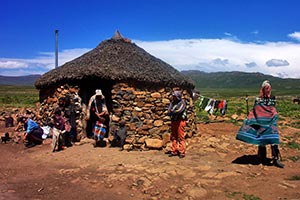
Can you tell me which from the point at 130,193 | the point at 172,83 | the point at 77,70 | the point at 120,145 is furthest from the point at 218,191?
the point at 77,70

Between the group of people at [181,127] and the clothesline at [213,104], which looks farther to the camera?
the clothesline at [213,104]

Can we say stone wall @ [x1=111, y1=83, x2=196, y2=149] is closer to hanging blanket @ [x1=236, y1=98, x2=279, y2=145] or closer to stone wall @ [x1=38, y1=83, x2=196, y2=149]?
stone wall @ [x1=38, y1=83, x2=196, y2=149]

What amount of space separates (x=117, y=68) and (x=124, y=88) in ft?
2.38

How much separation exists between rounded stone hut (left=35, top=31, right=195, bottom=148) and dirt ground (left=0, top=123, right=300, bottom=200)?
1051mm

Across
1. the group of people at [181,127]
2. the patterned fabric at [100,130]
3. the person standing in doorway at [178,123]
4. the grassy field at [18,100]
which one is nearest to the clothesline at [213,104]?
the group of people at [181,127]

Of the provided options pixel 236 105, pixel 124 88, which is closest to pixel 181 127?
pixel 124 88

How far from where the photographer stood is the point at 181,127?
28.4ft

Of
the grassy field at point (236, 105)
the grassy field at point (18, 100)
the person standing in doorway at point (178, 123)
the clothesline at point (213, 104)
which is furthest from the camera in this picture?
the grassy field at point (18, 100)

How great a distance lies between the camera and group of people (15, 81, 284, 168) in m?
7.77

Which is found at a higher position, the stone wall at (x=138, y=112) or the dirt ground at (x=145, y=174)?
the stone wall at (x=138, y=112)

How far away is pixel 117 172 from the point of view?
286 inches

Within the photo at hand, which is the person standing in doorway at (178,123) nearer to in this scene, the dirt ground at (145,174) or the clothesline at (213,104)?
the dirt ground at (145,174)

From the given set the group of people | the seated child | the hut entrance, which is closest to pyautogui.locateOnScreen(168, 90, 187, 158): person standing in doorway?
the group of people

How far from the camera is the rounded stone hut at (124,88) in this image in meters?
10.2
